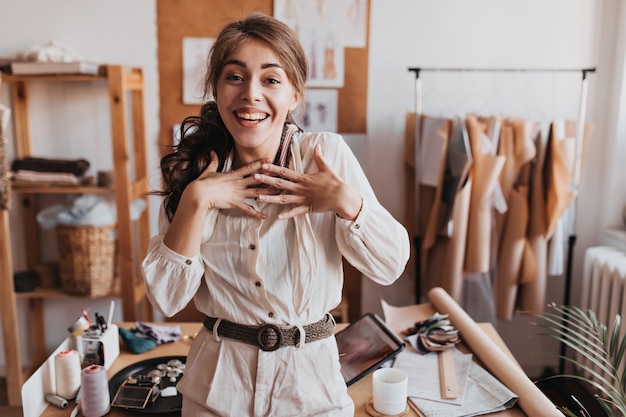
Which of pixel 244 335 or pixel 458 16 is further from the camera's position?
pixel 458 16

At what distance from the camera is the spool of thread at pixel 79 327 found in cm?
174

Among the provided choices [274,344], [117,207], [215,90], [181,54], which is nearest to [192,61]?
[181,54]

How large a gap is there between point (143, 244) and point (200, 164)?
6.12 feet

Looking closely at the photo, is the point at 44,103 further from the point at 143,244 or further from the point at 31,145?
the point at 143,244

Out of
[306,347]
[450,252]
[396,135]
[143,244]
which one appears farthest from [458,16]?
[306,347]

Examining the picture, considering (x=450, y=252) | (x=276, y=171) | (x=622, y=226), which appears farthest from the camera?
(x=622, y=226)

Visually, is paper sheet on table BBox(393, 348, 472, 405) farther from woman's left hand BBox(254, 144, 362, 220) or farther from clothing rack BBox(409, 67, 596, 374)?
clothing rack BBox(409, 67, 596, 374)

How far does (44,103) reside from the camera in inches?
116

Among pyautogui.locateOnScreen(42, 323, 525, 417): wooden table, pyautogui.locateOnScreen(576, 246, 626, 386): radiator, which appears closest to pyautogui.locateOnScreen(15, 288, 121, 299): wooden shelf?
pyautogui.locateOnScreen(42, 323, 525, 417): wooden table

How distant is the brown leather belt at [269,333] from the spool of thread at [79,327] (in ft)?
2.15

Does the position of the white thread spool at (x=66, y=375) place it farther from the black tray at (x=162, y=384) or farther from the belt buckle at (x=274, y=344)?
the belt buckle at (x=274, y=344)

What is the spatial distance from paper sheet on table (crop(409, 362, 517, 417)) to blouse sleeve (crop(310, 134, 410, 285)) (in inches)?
17.9

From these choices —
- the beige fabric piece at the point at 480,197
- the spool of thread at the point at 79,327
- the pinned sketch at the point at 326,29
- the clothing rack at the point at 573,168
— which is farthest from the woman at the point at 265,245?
the pinned sketch at the point at 326,29

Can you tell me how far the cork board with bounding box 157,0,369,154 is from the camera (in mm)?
2861
